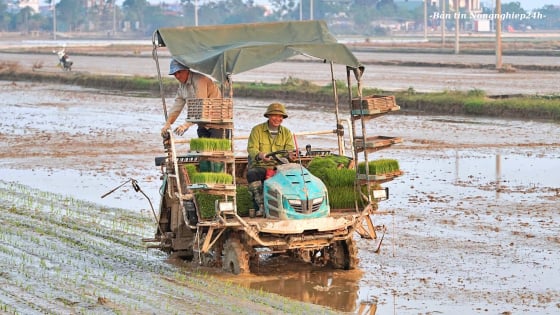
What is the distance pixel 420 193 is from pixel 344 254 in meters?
4.79

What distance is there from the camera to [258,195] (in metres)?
10.8

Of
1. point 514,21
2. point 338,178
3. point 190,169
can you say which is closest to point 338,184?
point 338,178

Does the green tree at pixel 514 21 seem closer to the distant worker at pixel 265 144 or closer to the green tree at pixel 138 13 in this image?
the green tree at pixel 138 13

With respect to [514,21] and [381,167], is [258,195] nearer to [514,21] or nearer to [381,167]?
[381,167]

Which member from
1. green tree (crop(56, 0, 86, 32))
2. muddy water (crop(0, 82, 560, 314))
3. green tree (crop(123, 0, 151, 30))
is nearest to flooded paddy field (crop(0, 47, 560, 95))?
muddy water (crop(0, 82, 560, 314))

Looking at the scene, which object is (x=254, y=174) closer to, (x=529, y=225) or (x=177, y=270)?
(x=177, y=270)

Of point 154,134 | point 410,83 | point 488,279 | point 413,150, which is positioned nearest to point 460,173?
point 413,150

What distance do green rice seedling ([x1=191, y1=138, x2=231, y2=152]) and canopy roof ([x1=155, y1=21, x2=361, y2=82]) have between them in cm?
55

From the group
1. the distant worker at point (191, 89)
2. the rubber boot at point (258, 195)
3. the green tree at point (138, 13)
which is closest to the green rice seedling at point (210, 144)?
the rubber boot at point (258, 195)

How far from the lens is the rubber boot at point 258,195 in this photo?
10766mm

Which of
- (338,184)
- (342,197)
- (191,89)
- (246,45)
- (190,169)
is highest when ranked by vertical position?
(246,45)

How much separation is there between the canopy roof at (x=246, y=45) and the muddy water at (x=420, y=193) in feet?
6.27

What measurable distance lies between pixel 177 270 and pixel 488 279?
2.85 meters

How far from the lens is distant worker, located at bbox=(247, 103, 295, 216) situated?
35.8 ft
